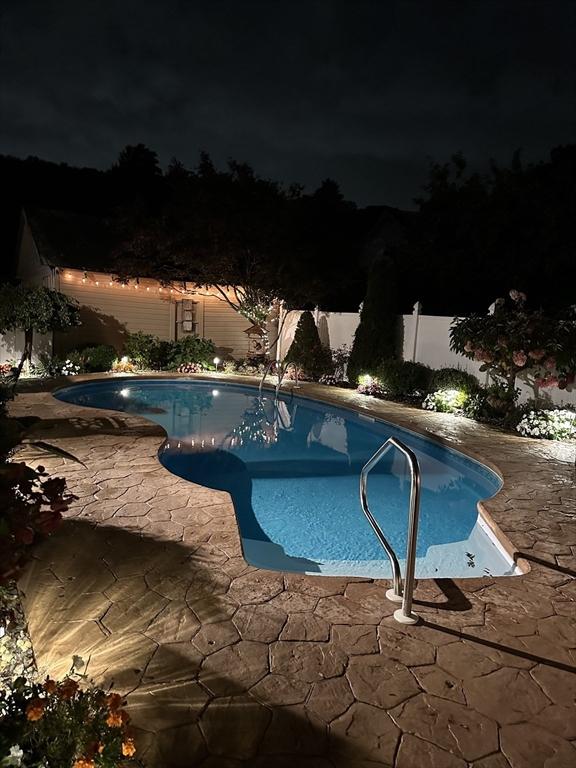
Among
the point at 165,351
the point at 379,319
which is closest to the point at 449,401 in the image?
the point at 379,319

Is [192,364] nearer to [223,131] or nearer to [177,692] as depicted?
[223,131]

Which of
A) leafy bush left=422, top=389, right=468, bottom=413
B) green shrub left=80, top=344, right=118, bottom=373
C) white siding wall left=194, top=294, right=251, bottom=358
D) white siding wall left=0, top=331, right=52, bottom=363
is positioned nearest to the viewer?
leafy bush left=422, top=389, right=468, bottom=413

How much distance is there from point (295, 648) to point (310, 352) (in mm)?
12804

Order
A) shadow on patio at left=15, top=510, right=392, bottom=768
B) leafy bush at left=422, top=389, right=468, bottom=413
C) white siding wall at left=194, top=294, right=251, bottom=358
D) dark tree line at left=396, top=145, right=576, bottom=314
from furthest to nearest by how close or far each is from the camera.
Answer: white siding wall at left=194, top=294, right=251, bottom=358 → dark tree line at left=396, top=145, right=576, bottom=314 → leafy bush at left=422, top=389, right=468, bottom=413 → shadow on patio at left=15, top=510, right=392, bottom=768

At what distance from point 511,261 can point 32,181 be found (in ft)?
73.0

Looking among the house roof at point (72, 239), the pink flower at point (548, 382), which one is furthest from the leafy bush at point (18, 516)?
the house roof at point (72, 239)

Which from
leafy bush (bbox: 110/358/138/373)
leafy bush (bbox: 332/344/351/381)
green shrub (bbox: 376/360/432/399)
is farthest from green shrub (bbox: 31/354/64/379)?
green shrub (bbox: 376/360/432/399)

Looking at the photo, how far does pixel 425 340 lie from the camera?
12766mm

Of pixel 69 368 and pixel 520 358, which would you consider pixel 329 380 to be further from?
pixel 69 368

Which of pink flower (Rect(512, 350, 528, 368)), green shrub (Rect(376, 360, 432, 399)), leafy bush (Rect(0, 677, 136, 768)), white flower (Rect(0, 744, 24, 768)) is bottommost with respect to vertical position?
leafy bush (Rect(0, 677, 136, 768))

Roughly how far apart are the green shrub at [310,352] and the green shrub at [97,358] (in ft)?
17.6

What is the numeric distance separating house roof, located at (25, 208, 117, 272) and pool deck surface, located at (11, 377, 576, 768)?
41.4 ft

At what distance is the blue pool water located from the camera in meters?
5.15

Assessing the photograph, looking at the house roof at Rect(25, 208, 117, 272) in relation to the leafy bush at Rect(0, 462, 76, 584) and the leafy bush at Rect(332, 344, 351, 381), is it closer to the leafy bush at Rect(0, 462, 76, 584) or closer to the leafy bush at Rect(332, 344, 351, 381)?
the leafy bush at Rect(332, 344, 351, 381)
